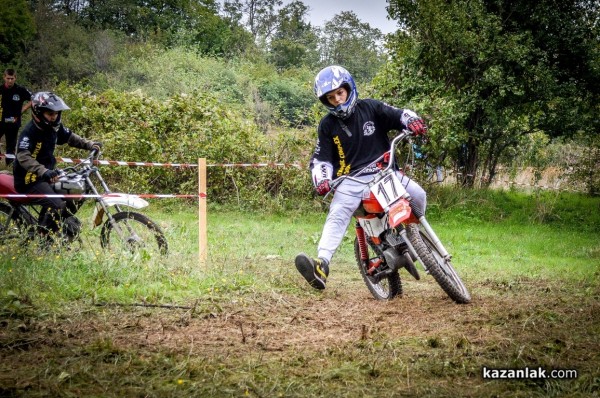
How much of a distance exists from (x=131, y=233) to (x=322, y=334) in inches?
139

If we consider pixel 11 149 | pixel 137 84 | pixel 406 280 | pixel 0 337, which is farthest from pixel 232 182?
Result: pixel 137 84

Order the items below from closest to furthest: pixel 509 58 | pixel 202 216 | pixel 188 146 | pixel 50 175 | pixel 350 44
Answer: pixel 50 175 < pixel 202 216 < pixel 509 58 < pixel 188 146 < pixel 350 44

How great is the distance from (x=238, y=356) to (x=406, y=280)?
4.18 metres

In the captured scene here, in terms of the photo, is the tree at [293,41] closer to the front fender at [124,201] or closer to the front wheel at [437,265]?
the front fender at [124,201]

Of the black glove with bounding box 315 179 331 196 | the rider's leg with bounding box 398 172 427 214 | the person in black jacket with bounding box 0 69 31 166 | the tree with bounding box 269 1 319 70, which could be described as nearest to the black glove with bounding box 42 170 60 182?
the black glove with bounding box 315 179 331 196

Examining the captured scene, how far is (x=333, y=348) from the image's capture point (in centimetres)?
438

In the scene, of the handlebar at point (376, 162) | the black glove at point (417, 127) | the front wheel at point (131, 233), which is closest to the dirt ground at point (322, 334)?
the handlebar at point (376, 162)

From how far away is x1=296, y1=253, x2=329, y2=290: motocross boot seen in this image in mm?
6125

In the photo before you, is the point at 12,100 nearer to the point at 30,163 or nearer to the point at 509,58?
the point at 30,163

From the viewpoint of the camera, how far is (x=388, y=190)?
5.98m

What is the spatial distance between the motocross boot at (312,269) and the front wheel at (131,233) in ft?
6.81

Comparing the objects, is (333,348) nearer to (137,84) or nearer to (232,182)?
(232,182)

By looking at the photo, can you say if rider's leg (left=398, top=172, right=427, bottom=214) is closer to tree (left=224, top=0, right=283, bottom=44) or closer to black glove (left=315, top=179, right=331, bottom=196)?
black glove (left=315, top=179, right=331, bottom=196)

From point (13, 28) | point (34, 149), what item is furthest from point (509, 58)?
point (13, 28)
